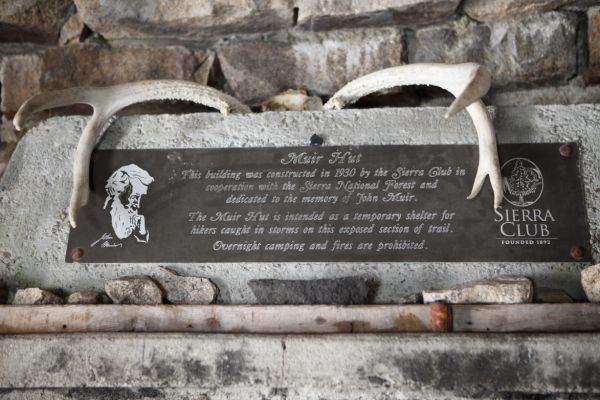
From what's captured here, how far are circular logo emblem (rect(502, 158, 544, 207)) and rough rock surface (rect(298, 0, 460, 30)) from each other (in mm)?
802

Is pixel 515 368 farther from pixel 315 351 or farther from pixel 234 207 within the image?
pixel 234 207

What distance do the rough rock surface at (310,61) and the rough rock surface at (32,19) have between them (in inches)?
33.6

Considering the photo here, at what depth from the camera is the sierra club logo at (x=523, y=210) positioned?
184cm

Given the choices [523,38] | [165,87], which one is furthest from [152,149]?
[523,38]

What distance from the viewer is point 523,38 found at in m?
2.29

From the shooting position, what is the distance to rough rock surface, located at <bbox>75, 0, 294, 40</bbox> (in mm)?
2408

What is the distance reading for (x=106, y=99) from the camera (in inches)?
83.4

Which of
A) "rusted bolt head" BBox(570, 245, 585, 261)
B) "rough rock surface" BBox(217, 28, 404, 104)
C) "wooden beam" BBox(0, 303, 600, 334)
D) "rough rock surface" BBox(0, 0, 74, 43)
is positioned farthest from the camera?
"rough rock surface" BBox(0, 0, 74, 43)

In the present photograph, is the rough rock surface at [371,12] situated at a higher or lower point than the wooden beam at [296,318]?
higher

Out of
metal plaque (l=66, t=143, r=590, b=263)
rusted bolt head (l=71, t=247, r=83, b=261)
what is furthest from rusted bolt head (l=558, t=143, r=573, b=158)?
rusted bolt head (l=71, t=247, r=83, b=261)

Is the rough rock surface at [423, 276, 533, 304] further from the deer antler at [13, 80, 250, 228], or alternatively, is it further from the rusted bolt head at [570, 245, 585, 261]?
the deer antler at [13, 80, 250, 228]

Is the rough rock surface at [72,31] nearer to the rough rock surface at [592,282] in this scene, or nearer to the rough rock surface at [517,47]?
the rough rock surface at [517,47]

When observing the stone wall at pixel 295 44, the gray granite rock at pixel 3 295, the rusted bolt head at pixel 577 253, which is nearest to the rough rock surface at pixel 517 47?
the stone wall at pixel 295 44

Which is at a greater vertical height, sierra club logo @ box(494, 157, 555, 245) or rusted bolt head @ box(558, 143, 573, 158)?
rusted bolt head @ box(558, 143, 573, 158)
